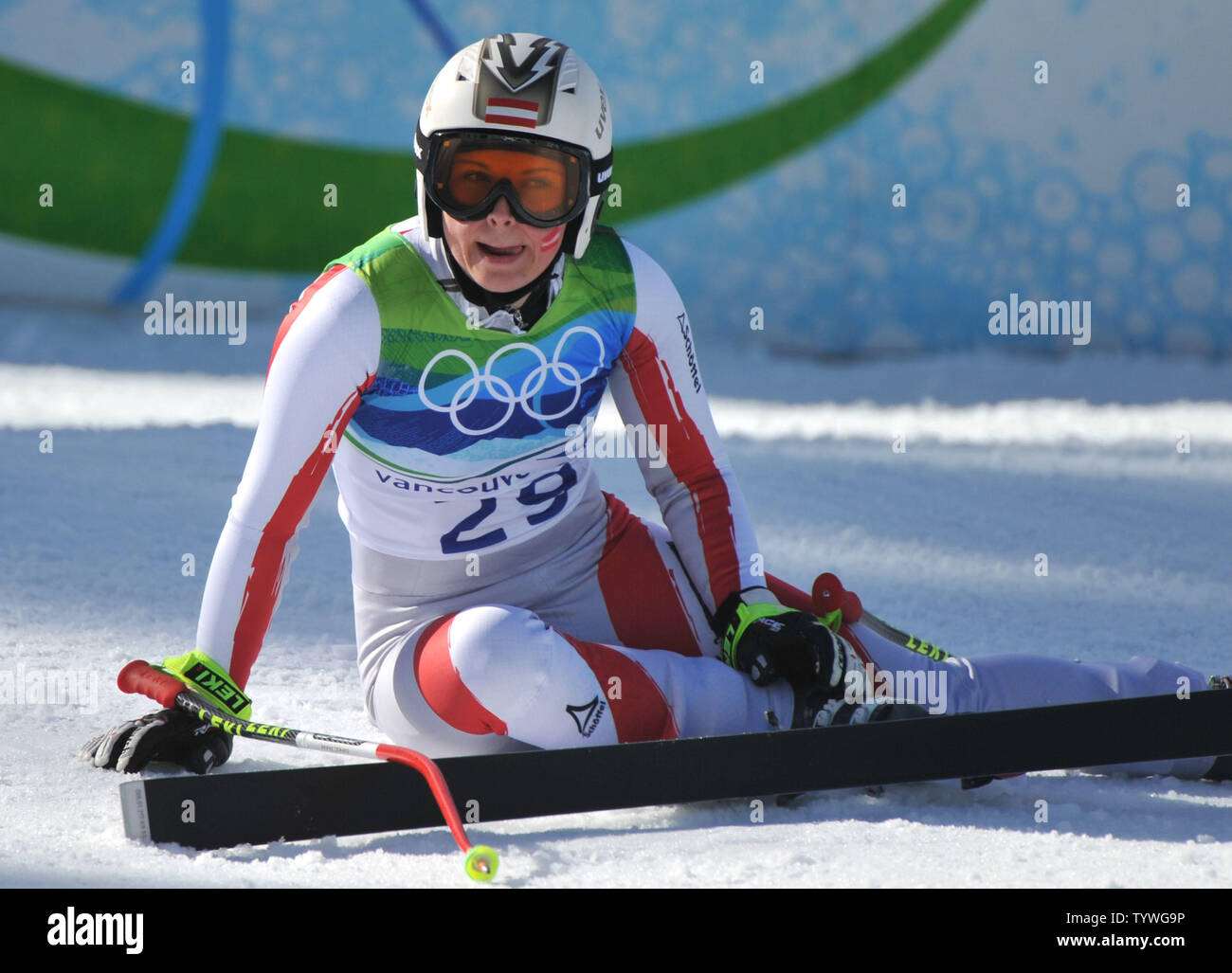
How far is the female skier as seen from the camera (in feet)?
6.35

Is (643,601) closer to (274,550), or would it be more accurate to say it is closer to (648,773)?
(648,773)

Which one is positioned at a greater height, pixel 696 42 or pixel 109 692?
pixel 696 42

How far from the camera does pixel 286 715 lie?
2.32 meters

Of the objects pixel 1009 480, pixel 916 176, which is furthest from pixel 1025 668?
pixel 916 176

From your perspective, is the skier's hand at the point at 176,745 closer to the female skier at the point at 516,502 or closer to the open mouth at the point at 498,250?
the female skier at the point at 516,502

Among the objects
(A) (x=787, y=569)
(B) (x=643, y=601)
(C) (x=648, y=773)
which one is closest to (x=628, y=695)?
(C) (x=648, y=773)

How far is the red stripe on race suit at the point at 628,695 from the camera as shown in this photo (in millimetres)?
1962

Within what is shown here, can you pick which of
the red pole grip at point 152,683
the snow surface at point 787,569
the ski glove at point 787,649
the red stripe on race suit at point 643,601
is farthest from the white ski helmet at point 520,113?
the snow surface at point 787,569

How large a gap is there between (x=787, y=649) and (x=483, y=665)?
419 mm

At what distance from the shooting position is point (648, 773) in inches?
72.7

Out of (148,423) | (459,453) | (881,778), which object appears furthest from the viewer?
(148,423)

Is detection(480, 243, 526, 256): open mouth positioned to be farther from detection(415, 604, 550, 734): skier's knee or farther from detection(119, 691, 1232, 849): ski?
detection(119, 691, 1232, 849): ski

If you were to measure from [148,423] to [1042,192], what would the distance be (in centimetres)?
348

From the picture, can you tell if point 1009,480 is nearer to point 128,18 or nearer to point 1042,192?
point 1042,192
